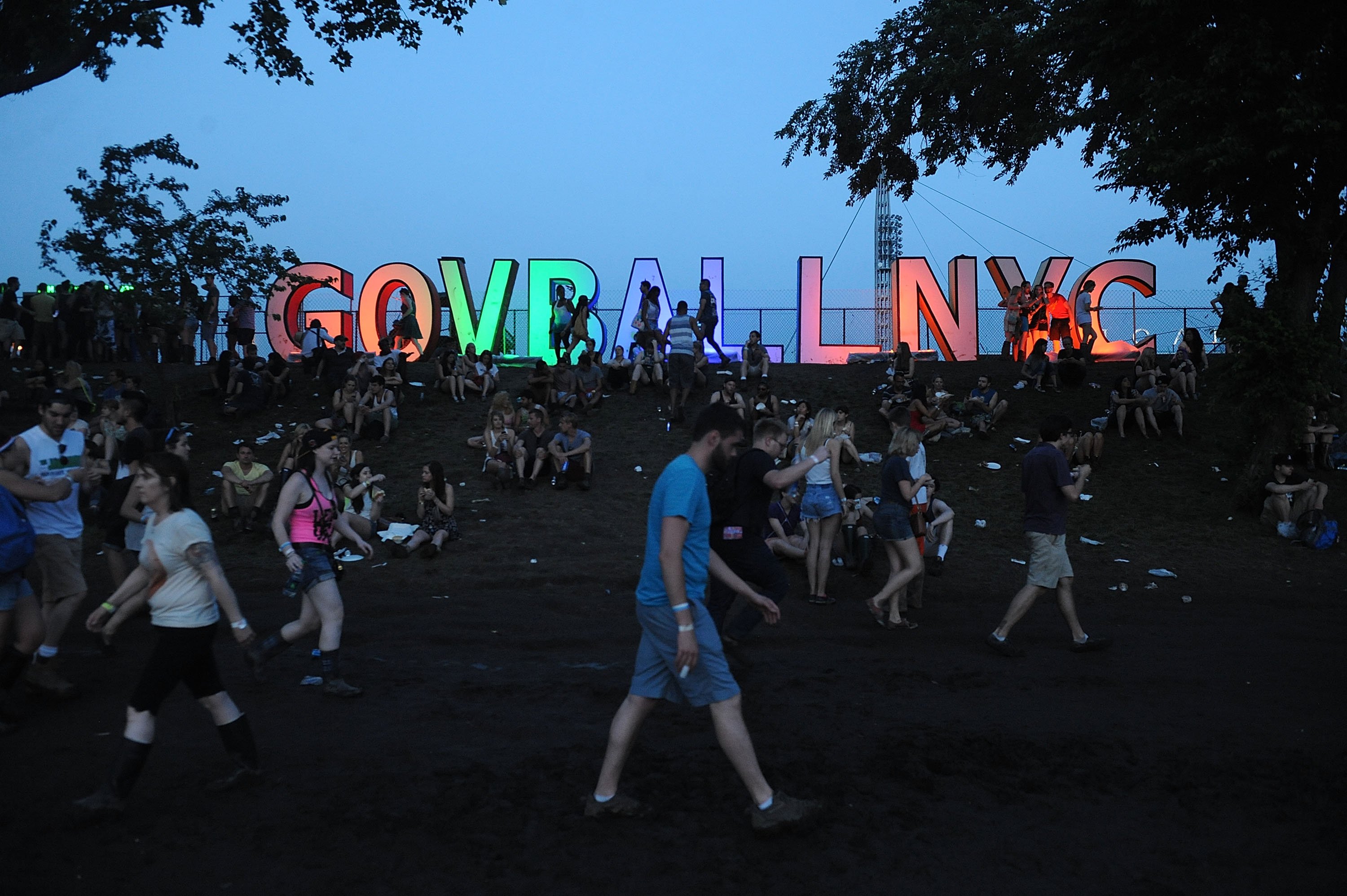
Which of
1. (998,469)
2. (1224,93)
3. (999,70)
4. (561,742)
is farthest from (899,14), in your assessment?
(561,742)

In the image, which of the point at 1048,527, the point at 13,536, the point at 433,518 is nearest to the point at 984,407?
the point at 433,518

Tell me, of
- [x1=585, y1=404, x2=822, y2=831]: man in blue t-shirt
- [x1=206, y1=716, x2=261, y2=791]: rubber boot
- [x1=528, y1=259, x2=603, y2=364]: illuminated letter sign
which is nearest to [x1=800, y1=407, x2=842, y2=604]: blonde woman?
[x1=585, y1=404, x2=822, y2=831]: man in blue t-shirt

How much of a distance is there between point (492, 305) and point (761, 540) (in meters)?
17.9

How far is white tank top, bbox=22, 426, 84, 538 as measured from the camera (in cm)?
619

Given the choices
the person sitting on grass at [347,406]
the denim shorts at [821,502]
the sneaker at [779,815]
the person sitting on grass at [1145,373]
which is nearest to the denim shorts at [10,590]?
the sneaker at [779,815]

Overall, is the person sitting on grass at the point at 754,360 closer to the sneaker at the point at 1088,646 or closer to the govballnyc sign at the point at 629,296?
the govballnyc sign at the point at 629,296

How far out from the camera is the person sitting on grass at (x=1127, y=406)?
1734cm

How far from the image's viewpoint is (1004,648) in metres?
7.82

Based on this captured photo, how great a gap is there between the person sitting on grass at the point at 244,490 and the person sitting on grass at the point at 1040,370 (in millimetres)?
14586

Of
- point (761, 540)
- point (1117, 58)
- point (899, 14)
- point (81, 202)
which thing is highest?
point (899, 14)

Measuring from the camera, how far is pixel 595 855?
4.09 meters

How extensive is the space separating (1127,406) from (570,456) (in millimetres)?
9913

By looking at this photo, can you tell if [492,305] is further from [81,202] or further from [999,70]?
[999,70]

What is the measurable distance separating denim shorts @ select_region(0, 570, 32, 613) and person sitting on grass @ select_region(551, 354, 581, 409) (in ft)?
41.8
